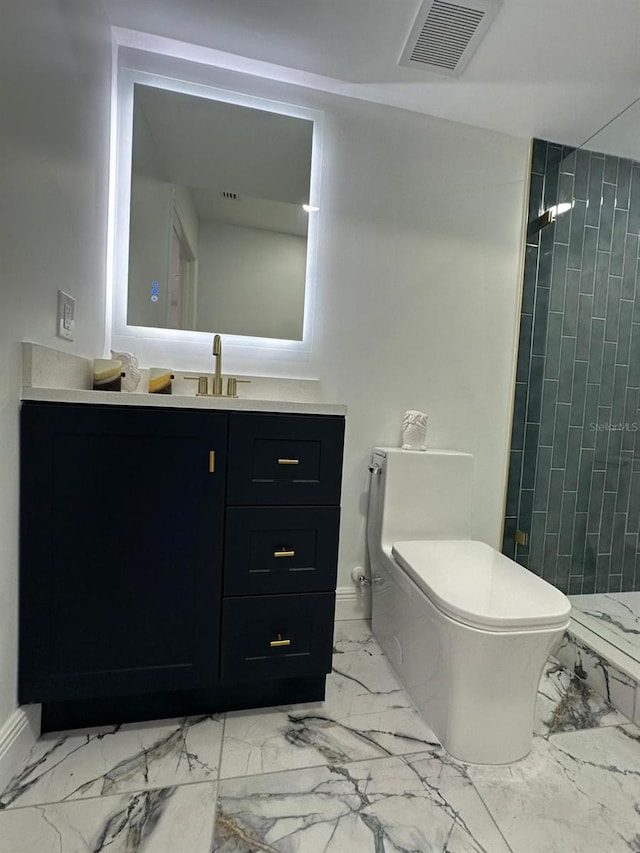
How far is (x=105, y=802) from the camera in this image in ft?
3.17

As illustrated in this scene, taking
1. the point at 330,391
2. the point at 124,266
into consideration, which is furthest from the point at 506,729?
the point at 124,266

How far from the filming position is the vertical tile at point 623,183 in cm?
183

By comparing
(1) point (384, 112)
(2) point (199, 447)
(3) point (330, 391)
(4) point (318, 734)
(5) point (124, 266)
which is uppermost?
(1) point (384, 112)

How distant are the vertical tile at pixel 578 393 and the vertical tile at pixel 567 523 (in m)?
0.35

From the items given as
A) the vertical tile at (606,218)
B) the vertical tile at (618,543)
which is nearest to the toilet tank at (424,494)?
the vertical tile at (618,543)

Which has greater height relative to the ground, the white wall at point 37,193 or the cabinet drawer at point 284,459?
the white wall at point 37,193

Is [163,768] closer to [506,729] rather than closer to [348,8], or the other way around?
[506,729]

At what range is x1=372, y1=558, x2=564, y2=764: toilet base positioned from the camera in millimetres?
1091

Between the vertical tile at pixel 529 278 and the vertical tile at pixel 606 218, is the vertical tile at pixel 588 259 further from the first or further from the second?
the vertical tile at pixel 529 278

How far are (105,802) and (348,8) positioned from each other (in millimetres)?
2269

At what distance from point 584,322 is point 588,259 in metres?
0.28

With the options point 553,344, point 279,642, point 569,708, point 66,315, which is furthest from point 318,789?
point 553,344

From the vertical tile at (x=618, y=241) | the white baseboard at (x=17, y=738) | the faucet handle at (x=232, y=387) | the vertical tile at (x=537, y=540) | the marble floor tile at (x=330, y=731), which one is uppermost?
the vertical tile at (x=618, y=241)

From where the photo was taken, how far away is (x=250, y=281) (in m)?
1.67
